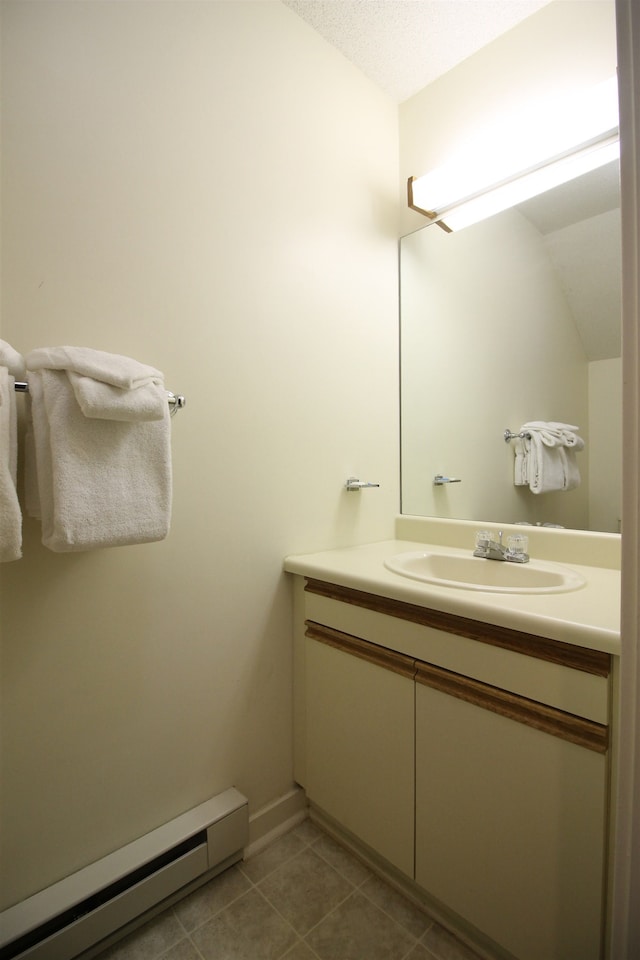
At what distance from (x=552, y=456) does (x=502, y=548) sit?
34 cm

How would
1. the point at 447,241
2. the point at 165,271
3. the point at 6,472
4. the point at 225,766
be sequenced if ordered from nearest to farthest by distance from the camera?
1. the point at 6,472
2. the point at 165,271
3. the point at 225,766
4. the point at 447,241

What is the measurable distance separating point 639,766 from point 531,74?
1.82 meters

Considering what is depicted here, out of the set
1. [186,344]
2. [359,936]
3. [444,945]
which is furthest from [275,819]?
[186,344]

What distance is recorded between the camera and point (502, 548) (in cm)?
129

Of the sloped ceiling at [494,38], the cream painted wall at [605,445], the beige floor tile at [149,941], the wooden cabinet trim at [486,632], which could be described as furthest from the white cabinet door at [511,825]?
the sloped ceiling at [494,38]

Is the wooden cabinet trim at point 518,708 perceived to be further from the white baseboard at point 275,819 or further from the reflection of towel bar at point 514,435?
the reflection of towel bar at point 514,435

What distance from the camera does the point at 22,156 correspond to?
0.85 m

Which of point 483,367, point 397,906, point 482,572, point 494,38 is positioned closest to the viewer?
point 397,906

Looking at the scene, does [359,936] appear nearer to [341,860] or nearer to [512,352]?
[341,860]

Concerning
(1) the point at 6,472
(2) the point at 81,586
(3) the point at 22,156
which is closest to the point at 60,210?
(3) the point at 22,156

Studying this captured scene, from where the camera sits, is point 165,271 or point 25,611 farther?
point 165,271

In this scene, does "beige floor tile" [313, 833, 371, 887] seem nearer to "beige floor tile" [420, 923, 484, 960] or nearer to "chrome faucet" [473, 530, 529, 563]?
"beige floor tile" [420, 923, 484, 960]

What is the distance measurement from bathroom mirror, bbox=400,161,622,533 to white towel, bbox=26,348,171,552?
43.6 inches

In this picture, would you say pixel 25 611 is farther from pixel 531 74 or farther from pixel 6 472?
pixel 531 74
